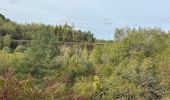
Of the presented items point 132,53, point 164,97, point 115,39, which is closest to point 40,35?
point 115,39

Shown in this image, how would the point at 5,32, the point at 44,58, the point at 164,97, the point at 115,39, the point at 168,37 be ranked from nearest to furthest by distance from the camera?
the point at 164,97, the point at 168,37, the point at 115,39, the point at 44,58, the point at 5,32

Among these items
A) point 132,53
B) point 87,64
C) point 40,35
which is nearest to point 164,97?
point 132,53

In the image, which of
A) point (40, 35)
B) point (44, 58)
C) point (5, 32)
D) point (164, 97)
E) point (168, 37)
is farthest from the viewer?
point (5, 32)

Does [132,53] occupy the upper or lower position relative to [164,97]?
upper

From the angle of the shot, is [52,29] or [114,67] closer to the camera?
[114,67]

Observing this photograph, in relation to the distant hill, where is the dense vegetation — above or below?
below

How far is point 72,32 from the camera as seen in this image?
6981 cm

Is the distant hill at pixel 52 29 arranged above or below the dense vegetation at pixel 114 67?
above

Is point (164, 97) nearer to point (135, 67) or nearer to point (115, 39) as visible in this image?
point (135, 67)

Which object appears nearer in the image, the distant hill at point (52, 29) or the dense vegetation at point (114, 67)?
the dense vegetation at point (114, 67)

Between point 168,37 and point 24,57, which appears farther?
point 24,57

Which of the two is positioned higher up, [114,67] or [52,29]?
[52,29]

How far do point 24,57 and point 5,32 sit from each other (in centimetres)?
2558

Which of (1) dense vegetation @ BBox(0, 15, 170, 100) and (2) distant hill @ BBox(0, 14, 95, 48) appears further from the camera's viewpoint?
(2) distant hill @ BBox(0, 14, 95, 48)
